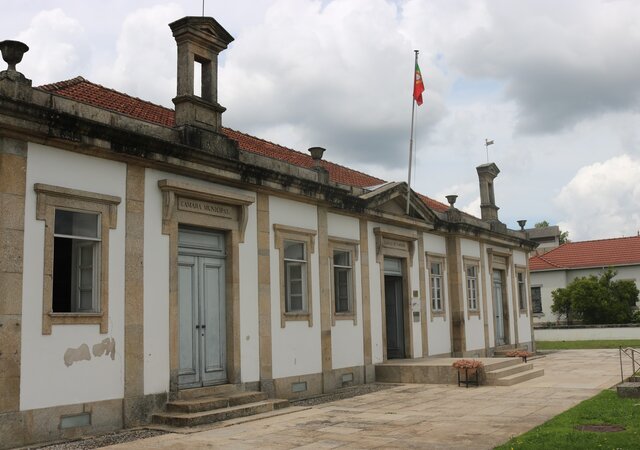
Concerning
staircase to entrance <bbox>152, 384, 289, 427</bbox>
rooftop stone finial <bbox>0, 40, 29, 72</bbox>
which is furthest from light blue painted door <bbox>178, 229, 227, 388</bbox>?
rooftop stone finial <bbox>0, 40, 29, 72</bbox>

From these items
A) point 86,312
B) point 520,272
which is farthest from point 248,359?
point 520,272

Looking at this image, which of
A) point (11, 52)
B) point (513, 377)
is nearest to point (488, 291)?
point (513, 377)

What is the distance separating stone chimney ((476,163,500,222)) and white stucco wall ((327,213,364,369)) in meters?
9.45

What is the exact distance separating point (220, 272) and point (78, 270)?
2961 millimetres

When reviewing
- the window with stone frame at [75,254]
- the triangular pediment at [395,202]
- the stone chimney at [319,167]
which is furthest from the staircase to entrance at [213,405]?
the triangular pediment at [395,202]

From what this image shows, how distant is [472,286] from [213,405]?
502 inches

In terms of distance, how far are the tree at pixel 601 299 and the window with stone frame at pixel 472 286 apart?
1366 cm

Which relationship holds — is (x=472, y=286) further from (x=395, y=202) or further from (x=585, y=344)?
(x=585, y=344)

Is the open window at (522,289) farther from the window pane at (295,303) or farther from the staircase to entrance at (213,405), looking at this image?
the staircase to entrance at (213,405)

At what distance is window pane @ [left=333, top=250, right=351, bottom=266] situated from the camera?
603 inches

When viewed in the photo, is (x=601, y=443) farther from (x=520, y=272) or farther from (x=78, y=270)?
(x=520, y=272)

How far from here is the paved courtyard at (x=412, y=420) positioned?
8422 millimetres

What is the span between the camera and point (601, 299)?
32.5 m

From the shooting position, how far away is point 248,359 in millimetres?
12102
